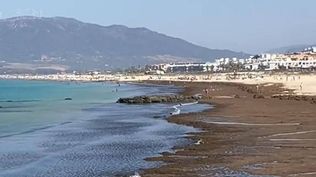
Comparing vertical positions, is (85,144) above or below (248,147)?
below

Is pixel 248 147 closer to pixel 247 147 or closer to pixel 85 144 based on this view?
pixel 247 147

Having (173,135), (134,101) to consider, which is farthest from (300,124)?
(134,101)

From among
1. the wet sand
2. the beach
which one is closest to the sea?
the beach

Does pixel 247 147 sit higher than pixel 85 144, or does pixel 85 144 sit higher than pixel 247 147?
pixel 247 147

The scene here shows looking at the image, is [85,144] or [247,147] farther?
[85,144]

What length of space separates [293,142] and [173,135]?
7.68 meters

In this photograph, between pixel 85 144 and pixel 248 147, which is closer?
pixel 248 147

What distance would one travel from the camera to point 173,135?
31281 millimetres

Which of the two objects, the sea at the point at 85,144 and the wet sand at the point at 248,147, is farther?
the sea at the point at 85,144

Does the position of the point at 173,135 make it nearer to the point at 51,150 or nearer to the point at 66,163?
the point at 51,150

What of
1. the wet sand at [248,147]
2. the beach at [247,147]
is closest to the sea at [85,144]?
the beach at [247,147]

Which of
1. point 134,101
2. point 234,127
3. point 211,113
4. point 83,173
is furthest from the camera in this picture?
point 134,101

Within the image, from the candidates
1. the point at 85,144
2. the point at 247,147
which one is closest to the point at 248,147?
the point at 247,147

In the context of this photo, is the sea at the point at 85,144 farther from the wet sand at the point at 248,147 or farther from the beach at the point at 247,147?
the wet sand at the point at 248,147
